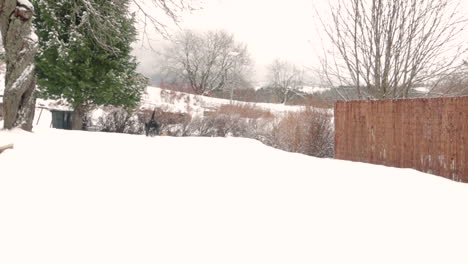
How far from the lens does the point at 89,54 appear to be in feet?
38.5

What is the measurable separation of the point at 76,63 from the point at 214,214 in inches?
424

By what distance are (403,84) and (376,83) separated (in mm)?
662

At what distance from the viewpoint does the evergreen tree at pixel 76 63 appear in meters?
11.6

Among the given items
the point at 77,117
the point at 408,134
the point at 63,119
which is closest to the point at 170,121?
the point at 77,117

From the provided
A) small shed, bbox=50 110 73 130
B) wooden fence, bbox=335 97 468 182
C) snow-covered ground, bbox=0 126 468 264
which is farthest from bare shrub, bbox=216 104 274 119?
snow-covered ground, bbox=0 126 468 264

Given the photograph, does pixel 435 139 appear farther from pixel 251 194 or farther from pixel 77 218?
pixel 77 218

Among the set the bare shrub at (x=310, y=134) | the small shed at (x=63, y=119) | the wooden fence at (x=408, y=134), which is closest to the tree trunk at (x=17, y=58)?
the wooden fence at (x=408, y=134)

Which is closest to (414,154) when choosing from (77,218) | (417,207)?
(417,207)

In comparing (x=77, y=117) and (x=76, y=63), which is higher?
(x=76, y=63)

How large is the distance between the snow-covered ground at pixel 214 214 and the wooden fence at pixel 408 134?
173 cm

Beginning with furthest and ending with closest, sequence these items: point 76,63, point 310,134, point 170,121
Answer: point 170,121 → point 310,134 → point 76,63

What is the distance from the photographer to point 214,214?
2783 mm

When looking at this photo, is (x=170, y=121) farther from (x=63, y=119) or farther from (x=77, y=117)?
(x=63, y=119)

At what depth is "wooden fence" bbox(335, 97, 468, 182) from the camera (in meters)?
5.83
